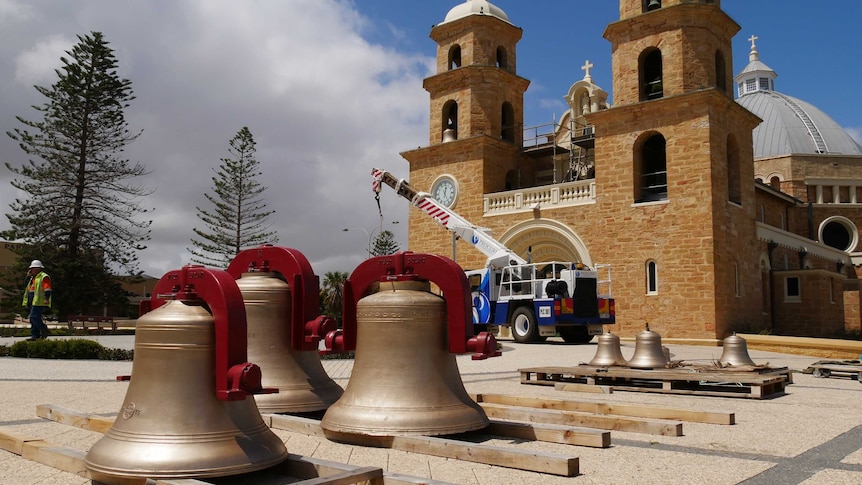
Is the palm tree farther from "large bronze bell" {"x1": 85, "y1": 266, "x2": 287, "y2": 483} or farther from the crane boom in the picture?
"large bronze bell" {"x1": 85, "y1": 266, "x2": 287, "y2": 483}

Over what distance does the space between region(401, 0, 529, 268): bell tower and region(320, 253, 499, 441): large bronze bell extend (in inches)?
855

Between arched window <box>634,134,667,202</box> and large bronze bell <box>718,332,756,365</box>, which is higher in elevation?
arched window <box>634,134,667,202</box>

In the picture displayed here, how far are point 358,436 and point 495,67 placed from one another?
986 inches

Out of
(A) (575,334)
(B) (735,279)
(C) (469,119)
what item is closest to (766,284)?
(B) (735,279)

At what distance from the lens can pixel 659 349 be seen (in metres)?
10.5

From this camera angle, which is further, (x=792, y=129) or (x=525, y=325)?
(x=792, y=129)

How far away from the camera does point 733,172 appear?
81.1ft

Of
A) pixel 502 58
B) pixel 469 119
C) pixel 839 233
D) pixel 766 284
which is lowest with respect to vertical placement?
pixel 766 284

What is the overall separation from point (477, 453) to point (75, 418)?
3.63 m

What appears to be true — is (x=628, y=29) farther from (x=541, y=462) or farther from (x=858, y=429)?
(x=541, y=462)

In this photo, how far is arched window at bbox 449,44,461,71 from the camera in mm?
29688

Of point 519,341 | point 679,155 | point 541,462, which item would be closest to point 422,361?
point 541,462

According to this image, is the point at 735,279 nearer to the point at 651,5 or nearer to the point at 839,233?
the point at 651,5

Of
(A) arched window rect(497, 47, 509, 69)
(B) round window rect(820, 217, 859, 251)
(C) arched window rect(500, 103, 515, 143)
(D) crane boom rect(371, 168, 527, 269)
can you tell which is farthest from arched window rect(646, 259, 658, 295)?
(B) round window rect(820, 217, 859, 251)
